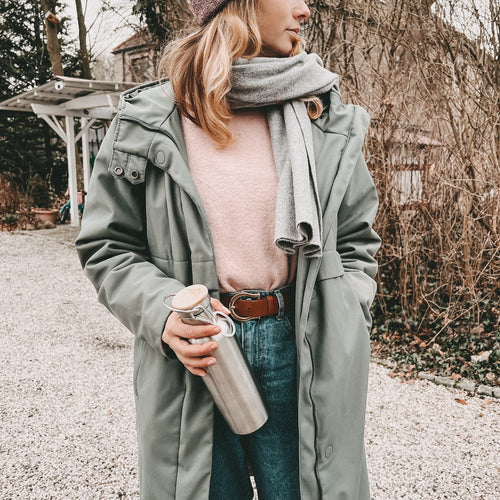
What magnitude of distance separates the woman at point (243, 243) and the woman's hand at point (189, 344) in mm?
61

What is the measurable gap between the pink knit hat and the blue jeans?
87 centimetres

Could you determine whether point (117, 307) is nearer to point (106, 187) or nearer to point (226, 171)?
point (106, 187)

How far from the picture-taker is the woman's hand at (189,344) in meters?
1.09

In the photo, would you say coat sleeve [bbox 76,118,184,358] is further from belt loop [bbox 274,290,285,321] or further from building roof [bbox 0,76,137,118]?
building roof [bbox 0,76,137,118]

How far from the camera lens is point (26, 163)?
18719 mm

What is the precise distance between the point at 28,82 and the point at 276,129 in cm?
2094

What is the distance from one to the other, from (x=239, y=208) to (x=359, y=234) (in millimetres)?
400

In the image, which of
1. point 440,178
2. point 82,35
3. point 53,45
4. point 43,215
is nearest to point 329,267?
point 440,178

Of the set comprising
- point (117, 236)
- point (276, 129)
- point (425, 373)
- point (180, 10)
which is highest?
point (180, 10)

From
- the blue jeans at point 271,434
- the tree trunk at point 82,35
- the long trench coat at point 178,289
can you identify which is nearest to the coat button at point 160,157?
the long trench coat at point 178,289

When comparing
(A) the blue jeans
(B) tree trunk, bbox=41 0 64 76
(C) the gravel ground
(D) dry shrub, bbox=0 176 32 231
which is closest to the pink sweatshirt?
(A) the blue jeans

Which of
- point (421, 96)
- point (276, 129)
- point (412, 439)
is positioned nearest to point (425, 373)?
point (412, 439)

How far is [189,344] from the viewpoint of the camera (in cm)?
111

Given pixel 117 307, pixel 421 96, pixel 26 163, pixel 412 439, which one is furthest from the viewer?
pixel 26 163
